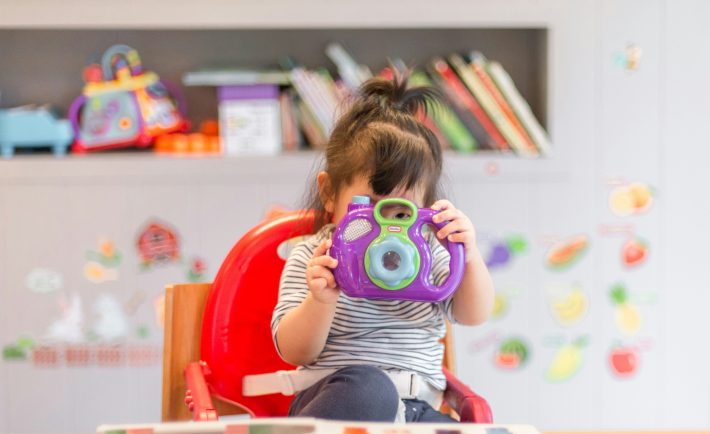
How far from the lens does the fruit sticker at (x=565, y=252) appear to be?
2117 mm

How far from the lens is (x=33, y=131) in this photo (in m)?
2.09

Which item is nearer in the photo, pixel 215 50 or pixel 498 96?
pixel 498 96

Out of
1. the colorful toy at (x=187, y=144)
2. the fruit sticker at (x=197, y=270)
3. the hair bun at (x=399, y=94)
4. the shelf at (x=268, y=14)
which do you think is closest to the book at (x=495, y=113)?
the shelf at (x=268, y=14)

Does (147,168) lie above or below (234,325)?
above

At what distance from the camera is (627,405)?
7.09 feet

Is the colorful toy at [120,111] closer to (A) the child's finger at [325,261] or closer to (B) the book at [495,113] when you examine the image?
(B) the book at [495,113]

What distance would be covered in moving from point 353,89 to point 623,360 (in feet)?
3.02

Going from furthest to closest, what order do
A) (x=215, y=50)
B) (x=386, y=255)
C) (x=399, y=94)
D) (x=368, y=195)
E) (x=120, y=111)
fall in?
1. (x=215, y=50)
2. (x=120, y=111)
3. (x=399, y=94)
4. (x=368, y=195)
5. (x=386, y=255)

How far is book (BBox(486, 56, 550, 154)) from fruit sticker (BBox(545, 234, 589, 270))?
0.74 ft

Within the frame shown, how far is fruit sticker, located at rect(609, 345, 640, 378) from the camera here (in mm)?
2145

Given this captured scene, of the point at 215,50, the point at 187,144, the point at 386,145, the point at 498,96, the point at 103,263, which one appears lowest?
the point at 103,263

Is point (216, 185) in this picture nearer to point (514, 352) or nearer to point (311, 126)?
point (311, 126)

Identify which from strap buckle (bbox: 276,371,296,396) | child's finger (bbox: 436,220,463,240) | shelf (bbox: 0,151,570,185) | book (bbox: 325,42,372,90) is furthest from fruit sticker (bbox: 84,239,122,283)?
child's finger (bbox: 436,220,463,240)

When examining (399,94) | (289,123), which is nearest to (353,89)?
(289,123)
